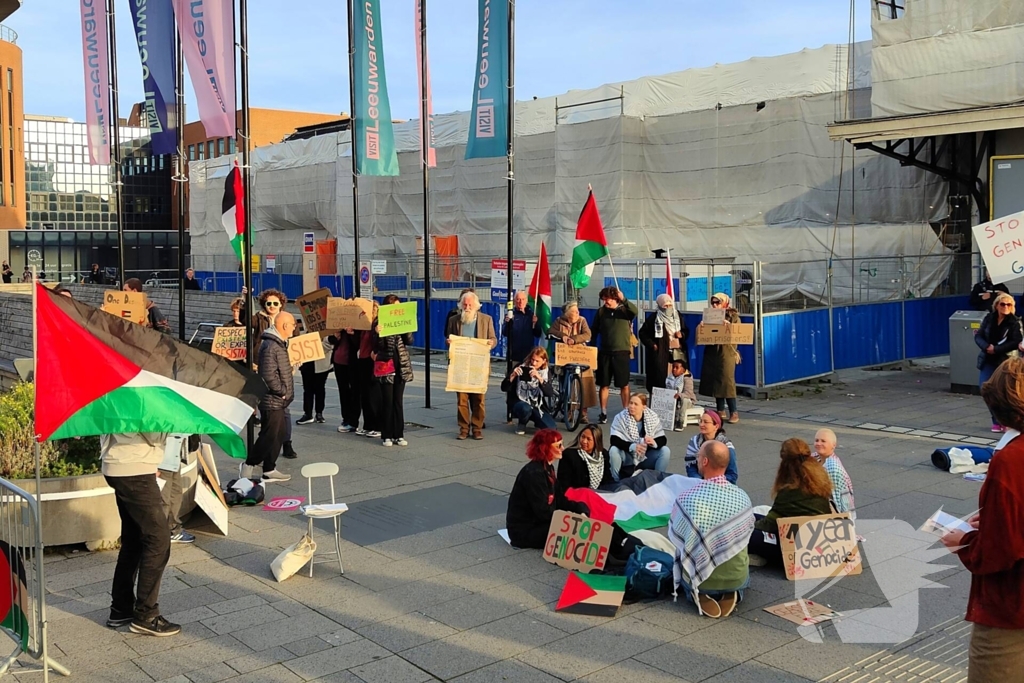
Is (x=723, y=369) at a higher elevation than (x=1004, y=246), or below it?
below

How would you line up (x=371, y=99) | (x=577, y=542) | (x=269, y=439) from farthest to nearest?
(x=371, y=99)
(x=269, y=439)
(x=577, y=542)

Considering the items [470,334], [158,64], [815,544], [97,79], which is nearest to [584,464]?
[815,544]

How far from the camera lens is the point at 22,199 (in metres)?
56.3

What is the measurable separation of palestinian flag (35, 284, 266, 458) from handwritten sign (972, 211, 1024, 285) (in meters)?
7.31

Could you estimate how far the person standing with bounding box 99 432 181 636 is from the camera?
6.11 meters

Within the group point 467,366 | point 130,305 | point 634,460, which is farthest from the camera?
point 130,305

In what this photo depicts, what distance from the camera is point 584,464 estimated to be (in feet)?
28.4

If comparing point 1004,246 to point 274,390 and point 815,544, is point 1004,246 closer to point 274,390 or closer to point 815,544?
point 815,544

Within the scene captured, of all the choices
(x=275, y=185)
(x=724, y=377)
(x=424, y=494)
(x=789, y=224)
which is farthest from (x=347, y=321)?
(x=275, y=185)

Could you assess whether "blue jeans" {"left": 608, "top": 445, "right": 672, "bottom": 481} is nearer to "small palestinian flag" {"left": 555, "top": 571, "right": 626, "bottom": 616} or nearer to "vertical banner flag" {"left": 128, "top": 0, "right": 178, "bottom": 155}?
"small palestinian flag" {"left": 555, "top": 571, "right": 626, "bottom": 616}

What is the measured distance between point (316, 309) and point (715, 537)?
26.9 feet

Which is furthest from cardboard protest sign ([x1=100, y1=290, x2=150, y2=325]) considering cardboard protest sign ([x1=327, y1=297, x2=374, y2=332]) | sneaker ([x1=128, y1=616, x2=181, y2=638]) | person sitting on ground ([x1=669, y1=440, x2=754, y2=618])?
person sitting on ground ([x1=669, y1=440, x2=754, y2=618])

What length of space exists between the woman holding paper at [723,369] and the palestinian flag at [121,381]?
820cm

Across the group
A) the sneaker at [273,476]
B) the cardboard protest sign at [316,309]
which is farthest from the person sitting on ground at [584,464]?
the cardboard protest sign at [316,309]
